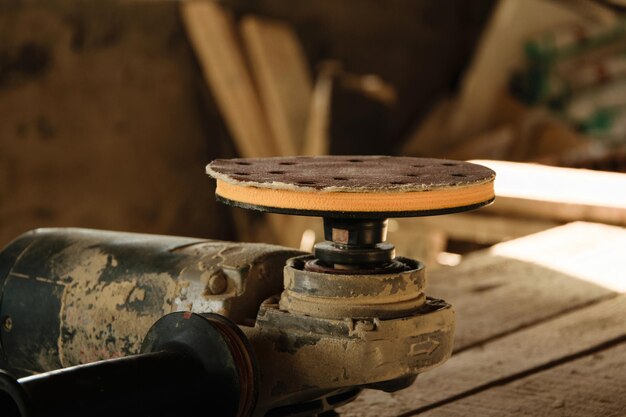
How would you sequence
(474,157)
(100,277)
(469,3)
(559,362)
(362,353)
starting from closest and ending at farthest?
(362,353) < (100,277) < (559,362) < (474,157) < (469,3)

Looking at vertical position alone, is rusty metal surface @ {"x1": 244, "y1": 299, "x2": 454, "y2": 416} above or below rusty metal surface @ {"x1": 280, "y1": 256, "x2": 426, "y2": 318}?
below

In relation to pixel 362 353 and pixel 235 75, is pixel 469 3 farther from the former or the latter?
pixel 362 353

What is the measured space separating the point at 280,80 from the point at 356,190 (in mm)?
3481

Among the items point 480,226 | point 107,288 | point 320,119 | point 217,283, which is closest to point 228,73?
point 320,119

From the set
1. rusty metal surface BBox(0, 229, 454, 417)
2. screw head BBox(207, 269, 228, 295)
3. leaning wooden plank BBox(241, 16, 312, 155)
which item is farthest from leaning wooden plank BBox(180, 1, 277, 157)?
screw head BBox(207, 269, 228, 295)

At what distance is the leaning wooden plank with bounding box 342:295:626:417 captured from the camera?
1.47m

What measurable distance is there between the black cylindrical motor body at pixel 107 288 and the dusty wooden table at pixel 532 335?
298 millimetres

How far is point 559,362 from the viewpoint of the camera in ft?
5.32

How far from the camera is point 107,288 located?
1371 millimetres

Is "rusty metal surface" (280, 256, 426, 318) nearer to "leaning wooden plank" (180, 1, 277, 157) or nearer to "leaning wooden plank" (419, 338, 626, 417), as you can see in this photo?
"leaning wooden plank" (419, 338, 626, 417)

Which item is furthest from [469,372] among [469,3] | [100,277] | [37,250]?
[469,3]

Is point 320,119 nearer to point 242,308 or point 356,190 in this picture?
point 242,308

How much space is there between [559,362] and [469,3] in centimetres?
477

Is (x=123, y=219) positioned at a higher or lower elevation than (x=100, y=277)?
lower
